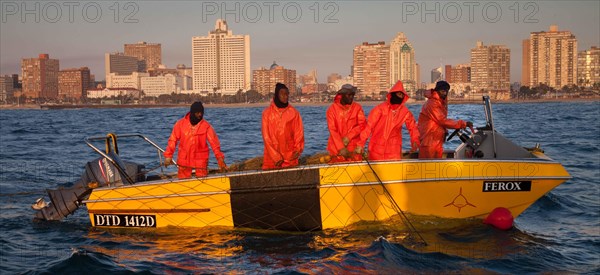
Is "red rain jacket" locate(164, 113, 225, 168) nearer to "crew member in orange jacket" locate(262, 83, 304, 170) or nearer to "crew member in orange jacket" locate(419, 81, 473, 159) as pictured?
"crew member in orange jacket" locate(262, 83, 304, 170)

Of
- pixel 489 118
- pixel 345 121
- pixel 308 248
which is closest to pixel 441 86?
pixel 489 118

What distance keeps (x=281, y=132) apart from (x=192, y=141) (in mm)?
1364

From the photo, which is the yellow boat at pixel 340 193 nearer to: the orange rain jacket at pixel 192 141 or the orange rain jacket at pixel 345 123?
the orange rain jacket at pixel 192 141

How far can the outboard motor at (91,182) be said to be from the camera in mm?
10484

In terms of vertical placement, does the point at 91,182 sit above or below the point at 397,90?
below

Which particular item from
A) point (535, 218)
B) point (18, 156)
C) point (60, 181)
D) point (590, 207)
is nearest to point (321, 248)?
point (535, 218)

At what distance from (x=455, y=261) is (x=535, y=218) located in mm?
3911

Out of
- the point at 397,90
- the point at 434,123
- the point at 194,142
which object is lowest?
the point at 194,142

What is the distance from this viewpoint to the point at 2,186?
605 inches

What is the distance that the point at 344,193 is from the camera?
9.46m

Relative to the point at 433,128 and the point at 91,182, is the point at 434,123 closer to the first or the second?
the point at 433,128

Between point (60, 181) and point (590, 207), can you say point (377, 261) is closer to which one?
point (590, 207)

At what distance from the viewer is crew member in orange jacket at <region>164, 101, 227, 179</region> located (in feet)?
33.7

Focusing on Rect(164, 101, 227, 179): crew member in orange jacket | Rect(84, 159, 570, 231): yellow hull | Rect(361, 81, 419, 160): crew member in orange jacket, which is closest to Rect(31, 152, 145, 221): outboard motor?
Rect(84, 159, 570, 231): yellow hull
